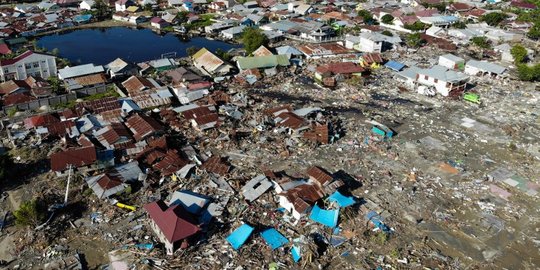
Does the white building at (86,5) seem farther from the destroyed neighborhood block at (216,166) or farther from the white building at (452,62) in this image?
the destroyed neighborhood block at (216,166)

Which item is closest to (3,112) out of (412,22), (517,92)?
(517,92)

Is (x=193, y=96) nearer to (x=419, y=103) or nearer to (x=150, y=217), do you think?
(x=150, y=217)

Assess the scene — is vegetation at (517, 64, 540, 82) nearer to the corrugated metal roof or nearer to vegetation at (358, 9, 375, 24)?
the corrugated metal roof

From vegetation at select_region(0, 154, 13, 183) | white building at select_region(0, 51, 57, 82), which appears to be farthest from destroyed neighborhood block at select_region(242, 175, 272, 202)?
white building at select_region(0, 51, 57, 82)

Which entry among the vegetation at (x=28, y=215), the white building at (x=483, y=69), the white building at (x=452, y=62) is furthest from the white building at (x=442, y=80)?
the vegetation at (x=28, y=215)

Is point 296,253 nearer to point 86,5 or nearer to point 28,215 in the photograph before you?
point 28,215
